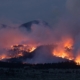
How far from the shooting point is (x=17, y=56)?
232 feet

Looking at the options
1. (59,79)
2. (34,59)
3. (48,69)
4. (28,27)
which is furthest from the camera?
(28,27)

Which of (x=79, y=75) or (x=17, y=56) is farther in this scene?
(x=17, y=56)

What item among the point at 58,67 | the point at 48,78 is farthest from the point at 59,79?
the point at 58,67

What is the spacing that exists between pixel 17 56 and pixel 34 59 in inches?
150

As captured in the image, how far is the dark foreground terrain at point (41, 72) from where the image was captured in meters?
51.2

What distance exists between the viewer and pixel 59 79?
1981 inches

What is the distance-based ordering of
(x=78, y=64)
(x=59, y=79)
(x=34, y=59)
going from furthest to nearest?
(x=34, y=59)
(x=78, y=64)
(x=59, y=79)

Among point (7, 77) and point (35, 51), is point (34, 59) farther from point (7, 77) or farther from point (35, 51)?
point (7, 77)

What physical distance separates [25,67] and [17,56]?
15419 mm

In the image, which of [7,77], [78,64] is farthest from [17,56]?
[7,77]

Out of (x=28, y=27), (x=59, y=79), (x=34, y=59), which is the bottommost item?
(x=59, y=79)

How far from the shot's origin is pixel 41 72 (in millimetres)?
53094

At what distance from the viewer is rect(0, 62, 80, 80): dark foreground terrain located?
5122 centimetres

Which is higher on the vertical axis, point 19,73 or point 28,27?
point 28,27
